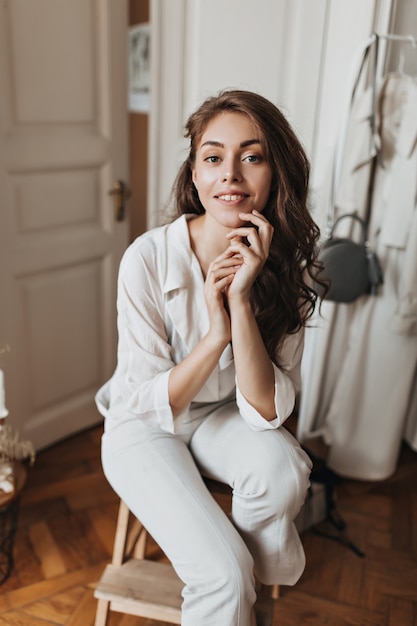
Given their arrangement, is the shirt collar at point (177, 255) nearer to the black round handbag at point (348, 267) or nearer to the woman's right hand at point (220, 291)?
the woman's right hand at point (220, 291)

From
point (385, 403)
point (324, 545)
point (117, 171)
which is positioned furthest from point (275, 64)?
point (324, 545)

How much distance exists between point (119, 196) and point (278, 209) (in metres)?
1.13

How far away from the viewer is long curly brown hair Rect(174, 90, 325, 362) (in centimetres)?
106

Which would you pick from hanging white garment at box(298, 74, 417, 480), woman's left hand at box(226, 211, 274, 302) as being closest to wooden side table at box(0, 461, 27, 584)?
woman's left hand at box(226, 211, 274, 302)

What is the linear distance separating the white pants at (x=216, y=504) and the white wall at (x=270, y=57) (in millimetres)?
952

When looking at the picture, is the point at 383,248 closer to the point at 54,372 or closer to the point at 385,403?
the point at 385,403

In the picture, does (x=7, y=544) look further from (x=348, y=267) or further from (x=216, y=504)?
(x=348, y=267)

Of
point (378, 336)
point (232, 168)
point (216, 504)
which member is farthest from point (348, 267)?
point (216, 504)

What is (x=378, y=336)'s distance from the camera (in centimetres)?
183

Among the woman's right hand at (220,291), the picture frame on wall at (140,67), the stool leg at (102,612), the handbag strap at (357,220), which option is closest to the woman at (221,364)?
the woman's right hand at (220,291)

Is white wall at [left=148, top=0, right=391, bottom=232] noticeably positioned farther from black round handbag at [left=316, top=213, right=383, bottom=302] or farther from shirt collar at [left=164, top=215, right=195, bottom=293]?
shirt collar at [left=164, top=215, right=195, bottom=293]

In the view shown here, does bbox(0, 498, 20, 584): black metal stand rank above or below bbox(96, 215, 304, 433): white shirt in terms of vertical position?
below

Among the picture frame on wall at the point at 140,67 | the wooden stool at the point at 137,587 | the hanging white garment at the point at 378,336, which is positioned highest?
the picture frame on wall at the point at 140,67

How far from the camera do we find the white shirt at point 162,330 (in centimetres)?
113
